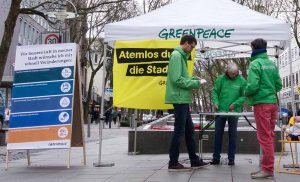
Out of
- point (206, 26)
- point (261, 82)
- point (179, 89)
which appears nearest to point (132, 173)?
point (179, 89)

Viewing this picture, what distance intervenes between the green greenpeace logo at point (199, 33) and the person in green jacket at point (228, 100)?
0.75 meters

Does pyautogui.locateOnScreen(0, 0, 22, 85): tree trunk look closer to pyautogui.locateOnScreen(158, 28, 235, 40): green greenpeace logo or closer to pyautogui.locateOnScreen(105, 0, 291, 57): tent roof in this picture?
pyautogui.locateOnScreen(105, 0, 291, 57): tent roof

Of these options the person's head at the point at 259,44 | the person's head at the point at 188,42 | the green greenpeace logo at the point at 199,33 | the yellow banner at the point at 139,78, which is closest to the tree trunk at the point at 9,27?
the yellow banner at the point at 139,78

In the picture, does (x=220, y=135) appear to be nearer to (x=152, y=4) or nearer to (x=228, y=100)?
(x=228, y=100)

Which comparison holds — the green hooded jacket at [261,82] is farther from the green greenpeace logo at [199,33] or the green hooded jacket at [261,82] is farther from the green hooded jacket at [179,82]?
the green greenpeace logo at [199,33]

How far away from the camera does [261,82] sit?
7773 millimetres

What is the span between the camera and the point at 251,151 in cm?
1233

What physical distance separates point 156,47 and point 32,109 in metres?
2.67

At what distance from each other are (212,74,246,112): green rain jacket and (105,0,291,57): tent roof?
76 centimetres

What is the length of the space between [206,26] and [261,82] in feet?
6.10

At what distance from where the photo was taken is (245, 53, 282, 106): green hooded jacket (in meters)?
7.70

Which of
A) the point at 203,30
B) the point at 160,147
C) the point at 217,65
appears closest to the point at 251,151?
the point at 160,147

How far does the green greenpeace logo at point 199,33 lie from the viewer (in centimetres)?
910

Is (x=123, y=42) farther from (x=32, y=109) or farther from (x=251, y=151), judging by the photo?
(x=251, y=151)
